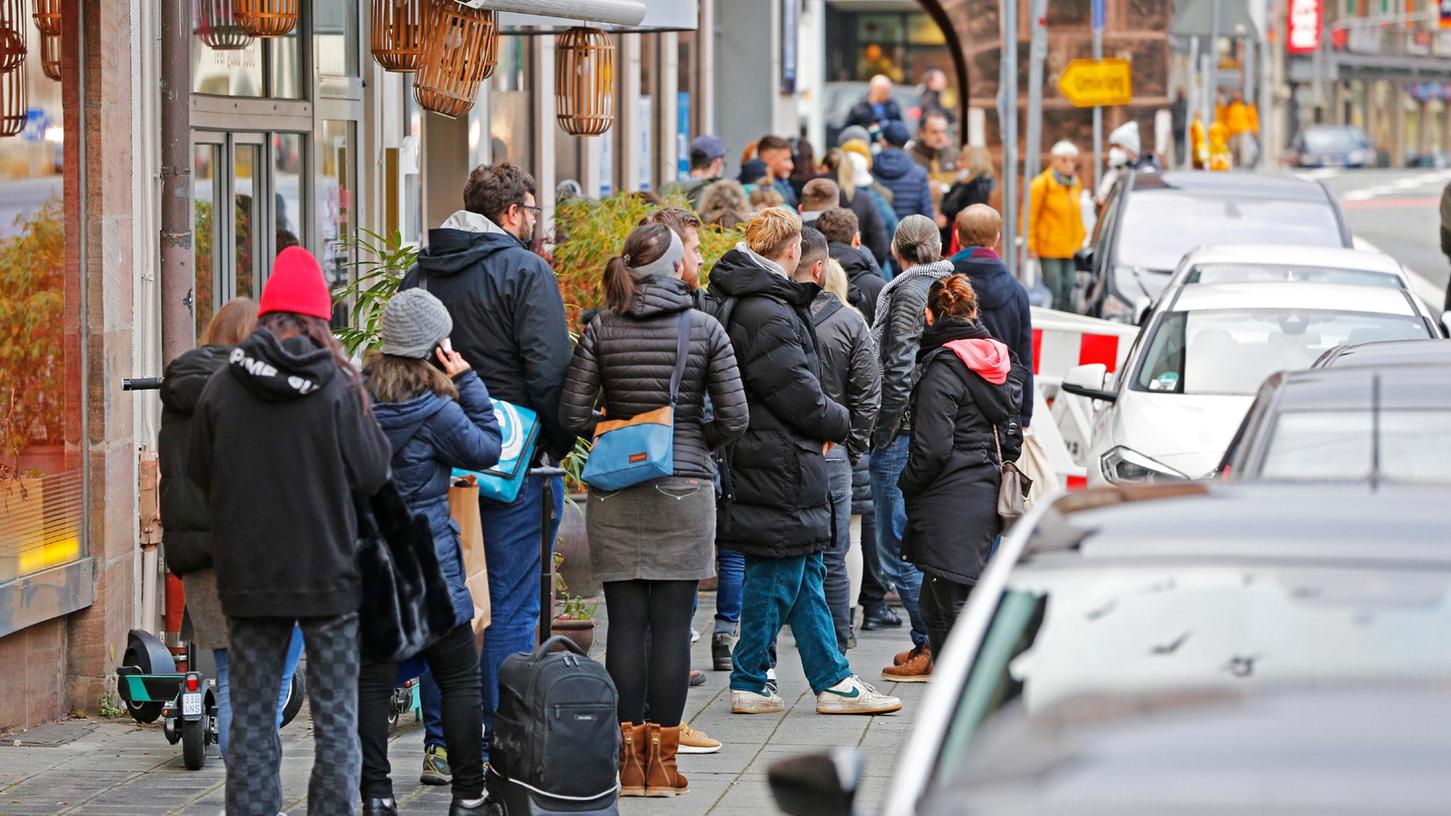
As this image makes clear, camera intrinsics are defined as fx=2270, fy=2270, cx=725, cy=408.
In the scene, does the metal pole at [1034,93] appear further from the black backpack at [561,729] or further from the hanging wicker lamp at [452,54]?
the black backpack at [561,729]

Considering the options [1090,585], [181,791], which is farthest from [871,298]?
[1090,585]

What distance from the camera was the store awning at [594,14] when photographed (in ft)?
31.2

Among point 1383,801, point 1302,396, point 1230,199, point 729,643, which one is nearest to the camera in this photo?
point 1383,801

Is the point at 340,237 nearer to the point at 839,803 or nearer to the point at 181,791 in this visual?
the point at 181,791

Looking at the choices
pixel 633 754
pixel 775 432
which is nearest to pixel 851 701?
pixel 775 432

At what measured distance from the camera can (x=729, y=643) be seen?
30.8 ft

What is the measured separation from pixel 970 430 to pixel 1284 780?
16.5 feet

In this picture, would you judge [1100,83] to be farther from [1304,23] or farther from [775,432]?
[1304,23]

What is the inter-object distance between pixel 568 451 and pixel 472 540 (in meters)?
0.64

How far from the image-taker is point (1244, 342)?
11.1 metres

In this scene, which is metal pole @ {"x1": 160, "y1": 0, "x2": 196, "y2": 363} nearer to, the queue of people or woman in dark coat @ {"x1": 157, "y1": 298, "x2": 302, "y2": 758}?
the queue of people

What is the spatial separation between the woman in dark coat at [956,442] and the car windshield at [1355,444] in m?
2.59

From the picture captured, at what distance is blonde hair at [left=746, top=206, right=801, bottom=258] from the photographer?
25.8ft

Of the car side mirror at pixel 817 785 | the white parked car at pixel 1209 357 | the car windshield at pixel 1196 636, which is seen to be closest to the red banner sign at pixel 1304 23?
the white parked car at pixel 1209 357
